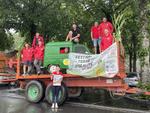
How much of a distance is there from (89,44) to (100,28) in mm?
11402

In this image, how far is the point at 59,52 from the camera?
14195 mm

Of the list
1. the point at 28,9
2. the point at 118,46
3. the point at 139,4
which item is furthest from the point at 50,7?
the point at 118,46

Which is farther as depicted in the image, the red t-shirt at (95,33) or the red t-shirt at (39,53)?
the red t-shirt at (95,33)

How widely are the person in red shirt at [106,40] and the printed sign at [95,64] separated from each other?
0.88 meters

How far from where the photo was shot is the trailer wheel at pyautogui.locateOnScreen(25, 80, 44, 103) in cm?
1416

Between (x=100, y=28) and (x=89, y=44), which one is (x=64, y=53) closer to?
(x=100, y=28)

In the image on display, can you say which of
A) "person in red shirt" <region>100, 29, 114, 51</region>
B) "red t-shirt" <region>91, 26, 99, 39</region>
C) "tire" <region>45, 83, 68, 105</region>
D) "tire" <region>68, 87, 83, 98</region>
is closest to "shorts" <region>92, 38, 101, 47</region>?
"red t-shirt" <region>91, 26, 99, 39</region>

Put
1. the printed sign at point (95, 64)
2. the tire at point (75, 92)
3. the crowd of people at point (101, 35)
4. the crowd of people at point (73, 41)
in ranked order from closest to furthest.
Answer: the printed sign at point (95, 64), the crowd of people at point (101, 35), the crowd of people at point (73, 41), the tire at point (75, 92)

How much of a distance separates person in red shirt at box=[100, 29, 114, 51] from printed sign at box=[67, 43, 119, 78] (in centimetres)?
88

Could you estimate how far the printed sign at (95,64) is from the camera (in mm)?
12547

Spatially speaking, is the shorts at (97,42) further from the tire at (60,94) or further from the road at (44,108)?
the road at (44,108)

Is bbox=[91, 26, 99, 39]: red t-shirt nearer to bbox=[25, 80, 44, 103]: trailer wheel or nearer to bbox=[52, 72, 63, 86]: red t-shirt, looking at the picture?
bbox=[52, 72, 63, 86]: red t-shirt

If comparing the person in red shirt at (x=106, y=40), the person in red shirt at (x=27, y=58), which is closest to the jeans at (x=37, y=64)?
the person in red shirt at (x=27, y=58)

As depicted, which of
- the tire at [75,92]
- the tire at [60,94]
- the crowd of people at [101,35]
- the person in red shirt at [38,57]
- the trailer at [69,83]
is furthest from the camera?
the tire at [75,92]
